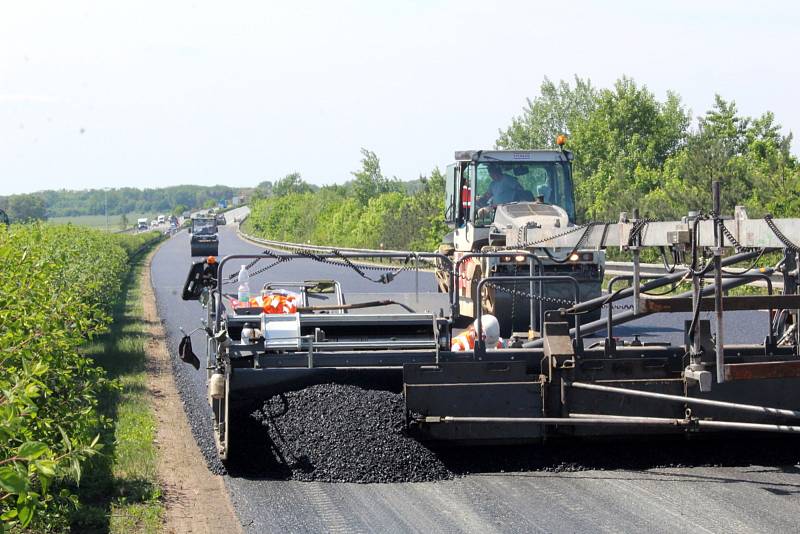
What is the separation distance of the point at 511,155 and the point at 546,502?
37.4 feet

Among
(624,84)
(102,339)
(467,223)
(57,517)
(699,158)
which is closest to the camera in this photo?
(57,517)

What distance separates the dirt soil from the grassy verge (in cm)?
9

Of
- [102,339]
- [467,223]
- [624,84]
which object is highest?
[624,84]

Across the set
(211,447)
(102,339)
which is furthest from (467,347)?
(102,339)

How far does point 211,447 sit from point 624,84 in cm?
6405

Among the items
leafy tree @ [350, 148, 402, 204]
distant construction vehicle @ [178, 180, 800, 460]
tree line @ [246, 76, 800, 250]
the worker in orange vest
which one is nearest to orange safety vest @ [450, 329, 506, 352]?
the worker in orange vest

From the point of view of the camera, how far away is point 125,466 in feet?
30.9

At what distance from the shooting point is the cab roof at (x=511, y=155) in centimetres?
1827

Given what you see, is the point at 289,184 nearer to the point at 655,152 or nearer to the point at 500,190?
the point at 655,152

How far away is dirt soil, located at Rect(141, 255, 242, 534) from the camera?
7617 mm

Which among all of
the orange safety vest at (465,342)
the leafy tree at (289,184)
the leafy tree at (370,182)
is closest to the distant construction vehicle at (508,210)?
the orange safety vest at (465,342)

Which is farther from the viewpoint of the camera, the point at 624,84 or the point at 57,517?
the point at 624,84

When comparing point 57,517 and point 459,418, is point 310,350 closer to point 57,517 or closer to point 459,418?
point 459,418

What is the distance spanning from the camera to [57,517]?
22.3 feet
